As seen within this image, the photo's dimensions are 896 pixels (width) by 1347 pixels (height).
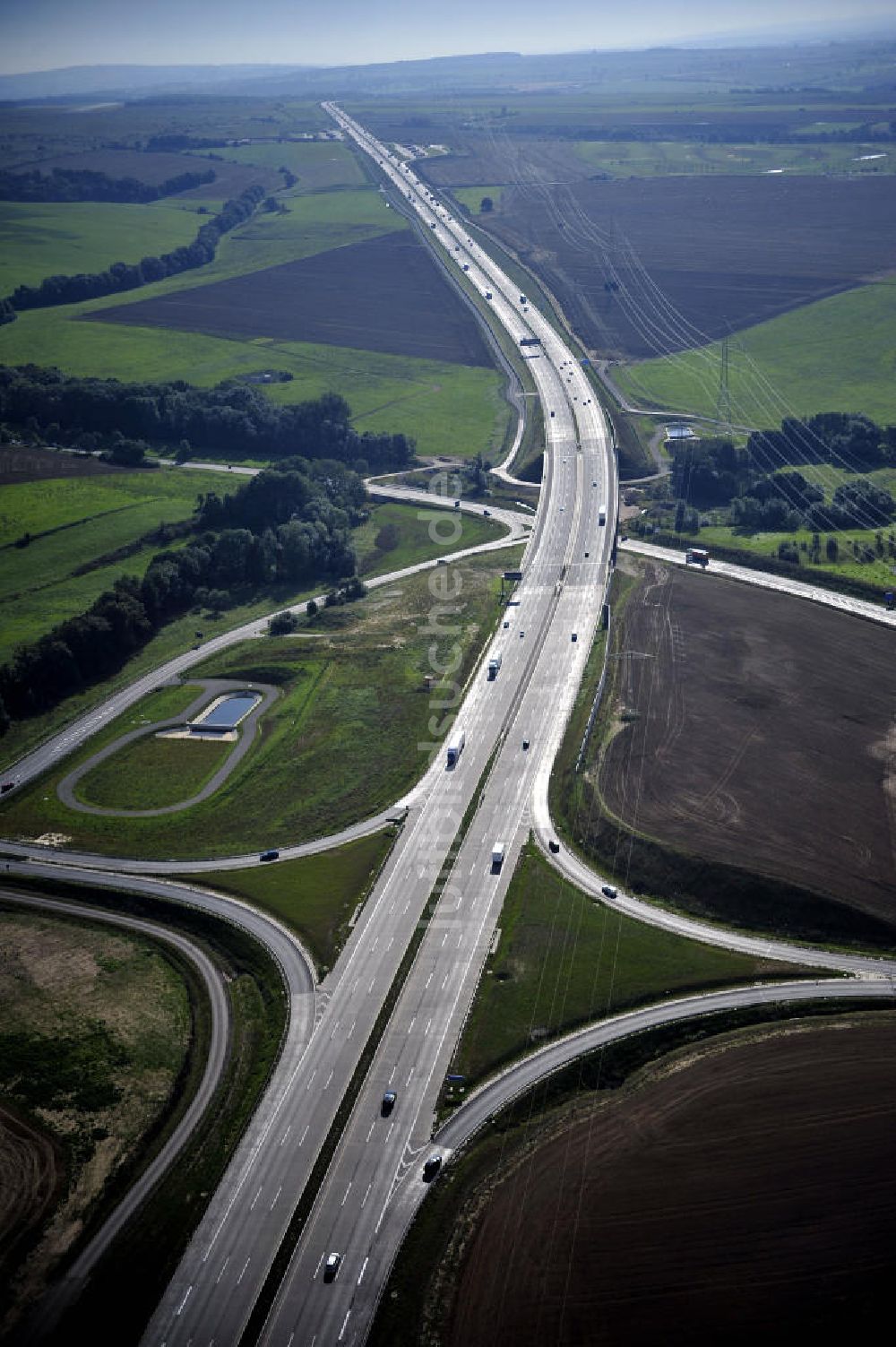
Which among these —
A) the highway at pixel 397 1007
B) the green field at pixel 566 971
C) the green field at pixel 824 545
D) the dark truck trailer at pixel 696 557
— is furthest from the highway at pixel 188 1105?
the green field at pixel 824 545

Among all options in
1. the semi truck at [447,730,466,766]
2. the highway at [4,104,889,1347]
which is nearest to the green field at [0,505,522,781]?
the highway at [4,104,889,1347]

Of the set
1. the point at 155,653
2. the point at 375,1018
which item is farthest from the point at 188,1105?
the point at 155,653

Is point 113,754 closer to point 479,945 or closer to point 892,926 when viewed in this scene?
point 479,945

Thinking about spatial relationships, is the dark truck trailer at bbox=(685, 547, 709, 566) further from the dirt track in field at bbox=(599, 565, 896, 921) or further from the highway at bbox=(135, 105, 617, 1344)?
the highway at bbox=(135, 105, 617, 1344)

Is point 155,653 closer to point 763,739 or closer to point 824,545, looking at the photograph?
point 763,739

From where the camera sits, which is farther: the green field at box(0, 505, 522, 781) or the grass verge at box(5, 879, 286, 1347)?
the green field at box(0, 505, 522, 781)

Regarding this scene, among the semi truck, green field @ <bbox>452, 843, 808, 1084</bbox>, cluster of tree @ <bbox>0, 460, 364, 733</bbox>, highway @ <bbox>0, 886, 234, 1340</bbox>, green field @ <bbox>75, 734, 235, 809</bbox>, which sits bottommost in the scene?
highway @ <bbox>0, 886, 234, 1340</bbox>
